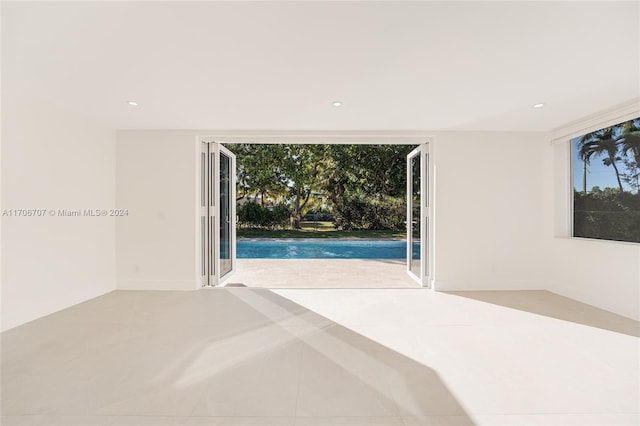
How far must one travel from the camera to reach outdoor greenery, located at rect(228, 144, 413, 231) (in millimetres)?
12242

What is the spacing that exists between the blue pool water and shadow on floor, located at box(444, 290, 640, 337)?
4.50m

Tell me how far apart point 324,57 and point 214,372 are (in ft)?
8.66

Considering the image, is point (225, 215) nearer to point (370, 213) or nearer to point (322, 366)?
point (322, 366)

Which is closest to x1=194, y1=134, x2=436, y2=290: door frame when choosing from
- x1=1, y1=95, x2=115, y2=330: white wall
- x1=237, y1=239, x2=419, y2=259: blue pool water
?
x1=1, y1=95, x2=115, y2=330: white wall

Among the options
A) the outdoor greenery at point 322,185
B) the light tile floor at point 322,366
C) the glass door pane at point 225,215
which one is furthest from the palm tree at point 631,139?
the outdoor greenery at point 322,185

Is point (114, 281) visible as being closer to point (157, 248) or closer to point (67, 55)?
point (157, 248)

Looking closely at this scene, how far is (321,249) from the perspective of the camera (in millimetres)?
10117

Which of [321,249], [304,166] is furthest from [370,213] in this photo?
[321,249]

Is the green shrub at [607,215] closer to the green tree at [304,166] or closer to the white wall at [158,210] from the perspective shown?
the white wall at [158,210]

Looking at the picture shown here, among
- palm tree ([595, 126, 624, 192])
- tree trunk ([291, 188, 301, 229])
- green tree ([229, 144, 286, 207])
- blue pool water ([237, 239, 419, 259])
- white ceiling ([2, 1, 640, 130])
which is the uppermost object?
green tree ([229, 144, 286, 207])

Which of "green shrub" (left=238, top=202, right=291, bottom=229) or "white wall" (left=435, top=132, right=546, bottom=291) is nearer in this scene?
"white wall" (left=435, top=132, right=546, bottom=291)

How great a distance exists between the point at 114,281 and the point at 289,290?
271 centimetres

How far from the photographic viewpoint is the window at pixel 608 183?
3.48 m

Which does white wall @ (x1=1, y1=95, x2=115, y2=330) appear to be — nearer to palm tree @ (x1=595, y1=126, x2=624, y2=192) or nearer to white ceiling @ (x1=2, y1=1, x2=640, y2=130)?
white ceiling @ (x1=2, y1=1, x2=640, y2=130)
